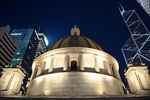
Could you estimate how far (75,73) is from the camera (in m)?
22.4

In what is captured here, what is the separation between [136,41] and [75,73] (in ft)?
357

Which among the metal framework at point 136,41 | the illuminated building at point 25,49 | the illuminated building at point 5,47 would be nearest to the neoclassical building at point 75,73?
the illuminated building at point 5,47

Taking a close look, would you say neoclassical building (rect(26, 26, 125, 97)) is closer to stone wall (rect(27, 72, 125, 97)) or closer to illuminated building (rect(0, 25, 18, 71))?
stone wall (rect(27, 72, 125, 97))

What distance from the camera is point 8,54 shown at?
75.1 meters

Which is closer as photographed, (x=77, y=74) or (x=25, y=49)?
(x=77, y=74)

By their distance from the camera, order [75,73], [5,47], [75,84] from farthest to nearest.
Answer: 1. [5,47]
2. [75,73]
3. [75,84]

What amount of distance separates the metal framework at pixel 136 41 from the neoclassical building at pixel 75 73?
8658 centimetres

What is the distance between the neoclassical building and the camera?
2058 centimetres

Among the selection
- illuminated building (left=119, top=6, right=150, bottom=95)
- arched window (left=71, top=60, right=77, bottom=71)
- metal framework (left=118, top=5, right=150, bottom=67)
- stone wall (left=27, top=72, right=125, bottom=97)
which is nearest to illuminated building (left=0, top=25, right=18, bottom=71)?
stone wall (left=27, top=72, right=125, bottom=97)

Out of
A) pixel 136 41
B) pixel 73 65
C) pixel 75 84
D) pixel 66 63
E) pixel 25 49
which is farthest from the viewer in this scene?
pixel 136 41


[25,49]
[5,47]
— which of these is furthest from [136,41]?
[5,47]

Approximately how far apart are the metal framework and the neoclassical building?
284 feet

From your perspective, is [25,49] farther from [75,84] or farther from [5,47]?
[75,84]

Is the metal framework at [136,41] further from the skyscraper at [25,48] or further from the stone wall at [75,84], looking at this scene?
the stone wall at [75,84]
